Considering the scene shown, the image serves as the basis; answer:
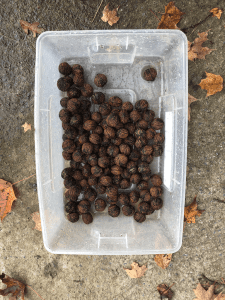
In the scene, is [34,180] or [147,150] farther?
[34,180]

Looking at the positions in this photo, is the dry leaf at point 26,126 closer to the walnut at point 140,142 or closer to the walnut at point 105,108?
the walnut at point 105,108

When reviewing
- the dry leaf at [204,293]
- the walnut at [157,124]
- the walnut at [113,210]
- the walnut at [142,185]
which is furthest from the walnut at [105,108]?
the dry leaf at [204,293]

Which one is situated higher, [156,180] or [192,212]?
[156,180]

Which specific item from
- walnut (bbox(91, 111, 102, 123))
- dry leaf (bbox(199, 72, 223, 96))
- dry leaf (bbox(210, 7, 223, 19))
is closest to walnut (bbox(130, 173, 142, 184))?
walnut (bbox(91, 111, 102, 123))

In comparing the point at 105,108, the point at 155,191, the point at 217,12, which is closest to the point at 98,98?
the point at 105,108

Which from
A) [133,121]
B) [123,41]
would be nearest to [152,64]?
[123,41]

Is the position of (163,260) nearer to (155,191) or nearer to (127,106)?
(155,191)

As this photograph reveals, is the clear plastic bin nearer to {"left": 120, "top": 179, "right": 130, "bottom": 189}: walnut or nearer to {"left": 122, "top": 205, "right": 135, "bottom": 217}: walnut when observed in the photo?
{"left": 122, "top": 205, "right": 135, "bottom": 217}: walnut

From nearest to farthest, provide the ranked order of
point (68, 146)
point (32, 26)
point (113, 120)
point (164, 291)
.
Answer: point (113, 120), point (68, 146), point (32, 26), point (164, 291)
